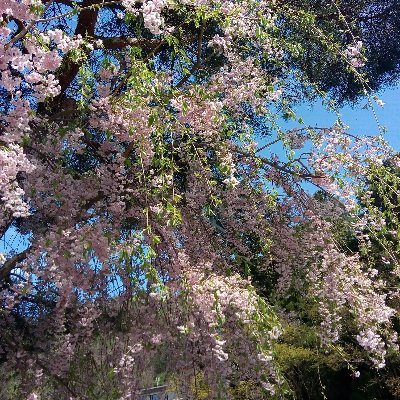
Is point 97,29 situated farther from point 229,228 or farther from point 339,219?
point 339,219

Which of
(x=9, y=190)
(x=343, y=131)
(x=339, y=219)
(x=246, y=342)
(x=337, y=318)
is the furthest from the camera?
(x=339, y=219)

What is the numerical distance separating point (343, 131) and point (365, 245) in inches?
39.3

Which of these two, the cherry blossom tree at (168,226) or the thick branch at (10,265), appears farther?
the thick branch at (10,265)

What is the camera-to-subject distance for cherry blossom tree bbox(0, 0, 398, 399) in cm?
361

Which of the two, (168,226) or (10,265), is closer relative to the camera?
(168,226)

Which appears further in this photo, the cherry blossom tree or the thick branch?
the thick branch

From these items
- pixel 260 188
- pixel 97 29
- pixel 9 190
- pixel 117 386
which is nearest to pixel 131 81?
pixel 9 190

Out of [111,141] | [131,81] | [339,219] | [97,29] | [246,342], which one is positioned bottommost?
[246,342]

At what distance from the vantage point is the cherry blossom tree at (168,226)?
3.61 metres

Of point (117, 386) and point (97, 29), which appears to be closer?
point (117, 386)

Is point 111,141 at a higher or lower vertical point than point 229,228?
higher

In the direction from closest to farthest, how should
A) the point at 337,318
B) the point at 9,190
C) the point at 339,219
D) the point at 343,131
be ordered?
the point at 9,190
the point at 337,318
the point at 343,131
the point at 339,219

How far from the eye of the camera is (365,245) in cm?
479

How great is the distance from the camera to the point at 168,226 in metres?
4.10
